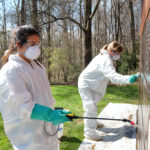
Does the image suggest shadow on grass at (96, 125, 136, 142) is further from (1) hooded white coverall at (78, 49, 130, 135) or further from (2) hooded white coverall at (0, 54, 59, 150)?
(2) hooded white coverall at (0, 54, 59, 150)

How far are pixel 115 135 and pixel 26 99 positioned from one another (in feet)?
8.33

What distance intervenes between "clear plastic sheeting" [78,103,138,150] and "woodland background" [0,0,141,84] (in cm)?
528

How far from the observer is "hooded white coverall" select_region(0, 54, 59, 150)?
1537 mm

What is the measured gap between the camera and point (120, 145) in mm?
3148

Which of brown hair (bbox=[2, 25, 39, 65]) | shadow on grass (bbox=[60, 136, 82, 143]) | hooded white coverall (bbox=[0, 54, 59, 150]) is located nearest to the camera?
hooded white coverall (bbox=[0, 54, 59, 150])

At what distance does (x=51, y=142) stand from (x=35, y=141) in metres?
0.20

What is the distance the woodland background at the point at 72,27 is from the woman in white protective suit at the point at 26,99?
709 cm

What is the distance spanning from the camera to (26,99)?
1535 millimetres

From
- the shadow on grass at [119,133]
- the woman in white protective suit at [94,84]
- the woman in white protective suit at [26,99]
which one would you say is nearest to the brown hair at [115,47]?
the woman in white protective suit at [94,84]

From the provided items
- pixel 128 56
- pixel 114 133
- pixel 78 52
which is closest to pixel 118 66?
pixel 128 56

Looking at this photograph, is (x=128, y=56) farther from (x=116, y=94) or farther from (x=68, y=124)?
(x=68, y=124)

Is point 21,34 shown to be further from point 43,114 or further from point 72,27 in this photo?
point 72,27

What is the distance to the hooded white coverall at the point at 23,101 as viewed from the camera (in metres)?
1.54

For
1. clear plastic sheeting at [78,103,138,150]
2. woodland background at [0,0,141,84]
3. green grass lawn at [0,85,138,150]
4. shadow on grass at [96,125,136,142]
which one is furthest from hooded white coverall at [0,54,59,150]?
woodland background at [0,0,141,84]
